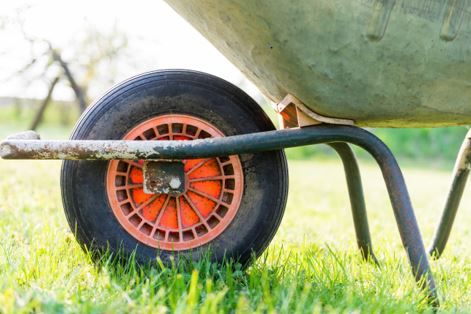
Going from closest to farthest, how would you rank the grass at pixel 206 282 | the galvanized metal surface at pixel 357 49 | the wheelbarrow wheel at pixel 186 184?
the grass at pixel 206 282
the galvanized metal surface at pixel 357 49
the wheelbarrow wheel at pixel 186 184

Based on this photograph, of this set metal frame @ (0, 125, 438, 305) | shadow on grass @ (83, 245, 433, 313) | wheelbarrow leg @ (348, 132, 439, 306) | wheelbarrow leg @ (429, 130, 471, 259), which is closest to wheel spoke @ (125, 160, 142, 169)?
metal frame @ (0, 125, 438, 305)

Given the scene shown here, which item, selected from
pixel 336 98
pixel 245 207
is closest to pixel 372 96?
pixel 336 98

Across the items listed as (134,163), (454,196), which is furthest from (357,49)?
(454,196)

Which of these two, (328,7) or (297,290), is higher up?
(328,7)

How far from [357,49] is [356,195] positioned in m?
0.72

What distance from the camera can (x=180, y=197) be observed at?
1.63 meters

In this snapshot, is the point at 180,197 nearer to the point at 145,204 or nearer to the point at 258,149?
the point at 145,204

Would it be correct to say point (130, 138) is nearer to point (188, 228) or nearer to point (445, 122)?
point (188, 228)

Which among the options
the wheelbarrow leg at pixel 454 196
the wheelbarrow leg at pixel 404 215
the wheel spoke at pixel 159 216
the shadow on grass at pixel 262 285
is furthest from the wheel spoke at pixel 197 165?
the wheelbarrow leg at pixel 454 196

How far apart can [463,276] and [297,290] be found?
755 mm

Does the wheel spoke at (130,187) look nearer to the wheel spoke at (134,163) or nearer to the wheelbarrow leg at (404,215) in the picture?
the wheel spoke at (134,163)

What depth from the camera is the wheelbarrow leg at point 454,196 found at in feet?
6.53

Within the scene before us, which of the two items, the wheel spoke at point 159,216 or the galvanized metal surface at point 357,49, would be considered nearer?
the galvanized metal surface at point 357,49

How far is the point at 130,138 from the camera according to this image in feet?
5.14
